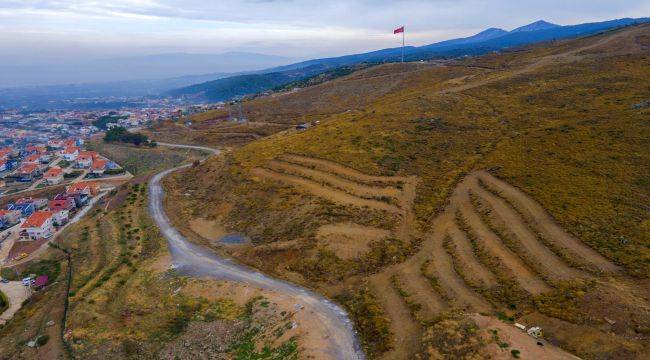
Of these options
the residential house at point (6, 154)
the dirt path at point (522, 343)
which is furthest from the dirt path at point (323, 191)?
the residential house at point (6, 154)

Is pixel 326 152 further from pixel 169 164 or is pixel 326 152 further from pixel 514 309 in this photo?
pixel 169 164

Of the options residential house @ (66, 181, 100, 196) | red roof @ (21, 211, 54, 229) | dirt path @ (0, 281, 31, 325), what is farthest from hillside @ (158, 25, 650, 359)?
residential house @ (66, 181, 100, 196)

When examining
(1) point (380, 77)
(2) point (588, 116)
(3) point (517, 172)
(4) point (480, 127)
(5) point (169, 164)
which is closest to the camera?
(3) point (517, 172)

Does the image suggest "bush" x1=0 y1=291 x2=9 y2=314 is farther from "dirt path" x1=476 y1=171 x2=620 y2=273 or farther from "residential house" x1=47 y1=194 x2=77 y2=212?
"dirt path" x1=476 y1=171 x2=620 y2=273

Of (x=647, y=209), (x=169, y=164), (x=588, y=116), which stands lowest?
(x=169, y=164)

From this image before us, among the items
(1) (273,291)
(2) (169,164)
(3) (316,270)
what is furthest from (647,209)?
(2) (169,164)

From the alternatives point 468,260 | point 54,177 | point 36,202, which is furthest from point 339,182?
point 54,177

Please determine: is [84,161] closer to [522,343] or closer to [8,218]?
[8,218]

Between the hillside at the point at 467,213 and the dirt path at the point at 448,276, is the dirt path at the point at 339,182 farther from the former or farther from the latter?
the dirt path at the point at 448,276
